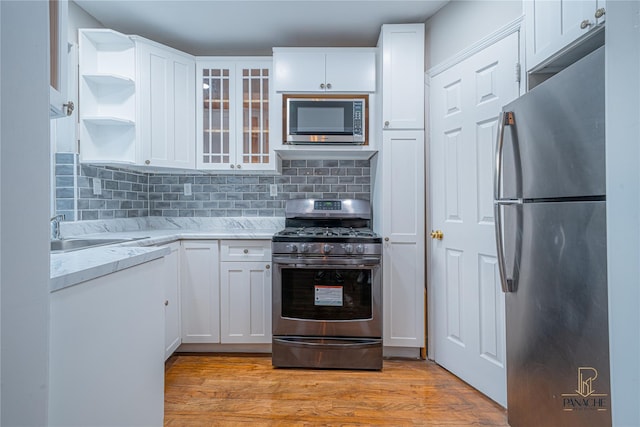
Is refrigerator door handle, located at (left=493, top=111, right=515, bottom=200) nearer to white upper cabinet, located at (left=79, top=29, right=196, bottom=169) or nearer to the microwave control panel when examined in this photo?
the microwave control panel

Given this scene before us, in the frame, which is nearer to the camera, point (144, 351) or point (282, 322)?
point (144, 351)

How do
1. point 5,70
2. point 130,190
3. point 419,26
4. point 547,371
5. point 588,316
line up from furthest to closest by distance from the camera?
point 130,190 → point 419,26 → point 547,371 → point 588,316 → point 5,70

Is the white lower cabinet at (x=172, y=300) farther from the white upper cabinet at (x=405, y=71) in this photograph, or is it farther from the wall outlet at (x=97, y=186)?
the white upper cabinet at (x=405, y=71)

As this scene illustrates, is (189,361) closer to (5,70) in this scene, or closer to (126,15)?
(5,70)

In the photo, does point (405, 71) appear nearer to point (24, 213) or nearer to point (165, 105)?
point (165, 105)

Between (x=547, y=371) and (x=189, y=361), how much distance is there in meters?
2.17

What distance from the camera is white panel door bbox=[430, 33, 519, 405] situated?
1.74 m

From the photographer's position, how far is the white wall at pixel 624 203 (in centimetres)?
45

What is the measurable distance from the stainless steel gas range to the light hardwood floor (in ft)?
0.41

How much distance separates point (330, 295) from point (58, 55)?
1816mm

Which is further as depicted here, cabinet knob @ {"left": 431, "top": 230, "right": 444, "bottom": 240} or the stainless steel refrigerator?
cabinet knob @ {"left": 431, "top": 230, "right": 444, "bottom": 240}

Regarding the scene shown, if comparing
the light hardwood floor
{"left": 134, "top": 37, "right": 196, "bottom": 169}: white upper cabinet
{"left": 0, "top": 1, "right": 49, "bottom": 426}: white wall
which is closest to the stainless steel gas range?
the light hardwood floor

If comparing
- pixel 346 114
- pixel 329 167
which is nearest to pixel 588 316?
pixel 346 114

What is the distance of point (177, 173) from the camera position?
2799mm
